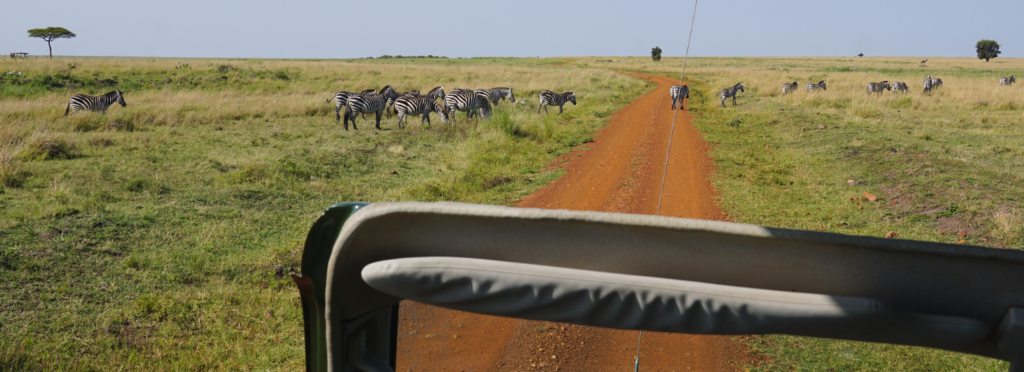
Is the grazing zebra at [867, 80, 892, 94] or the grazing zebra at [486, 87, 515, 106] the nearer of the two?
the grazing zebra at [486, 87, 515, 106]

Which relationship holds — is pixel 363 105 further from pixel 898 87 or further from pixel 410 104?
pixel 898 87

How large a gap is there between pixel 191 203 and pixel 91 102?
1183 cm

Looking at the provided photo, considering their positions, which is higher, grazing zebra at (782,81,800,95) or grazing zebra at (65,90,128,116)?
grazing zebra at (782,81,800,95)

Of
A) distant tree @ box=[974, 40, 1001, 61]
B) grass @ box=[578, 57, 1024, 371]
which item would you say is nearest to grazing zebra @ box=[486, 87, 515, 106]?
grass @ box=[578, 57, 1024, 371]

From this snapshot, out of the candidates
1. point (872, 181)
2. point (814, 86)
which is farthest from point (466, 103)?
point (814, 86)

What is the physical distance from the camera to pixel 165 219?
658 centimetres

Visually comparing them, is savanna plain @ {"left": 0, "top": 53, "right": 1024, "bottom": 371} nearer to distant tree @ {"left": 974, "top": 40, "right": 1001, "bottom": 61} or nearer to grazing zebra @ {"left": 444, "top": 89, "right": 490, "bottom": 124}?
grazing zebra @ {"left": 444, "top": 89, "right": 490, "bottom": 124}

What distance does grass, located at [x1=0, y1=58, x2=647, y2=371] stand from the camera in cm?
410

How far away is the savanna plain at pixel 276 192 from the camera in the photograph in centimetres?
408

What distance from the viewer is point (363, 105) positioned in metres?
16.3

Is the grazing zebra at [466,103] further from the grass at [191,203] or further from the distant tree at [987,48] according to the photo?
the distant tree at [987,48]

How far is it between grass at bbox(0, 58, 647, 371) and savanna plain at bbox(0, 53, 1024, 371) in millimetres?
27

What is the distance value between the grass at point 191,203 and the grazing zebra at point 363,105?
0.66 metres

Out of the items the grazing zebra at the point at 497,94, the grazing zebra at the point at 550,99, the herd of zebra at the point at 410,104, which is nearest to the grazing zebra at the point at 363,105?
the herd of zebra at the point at 410,104
